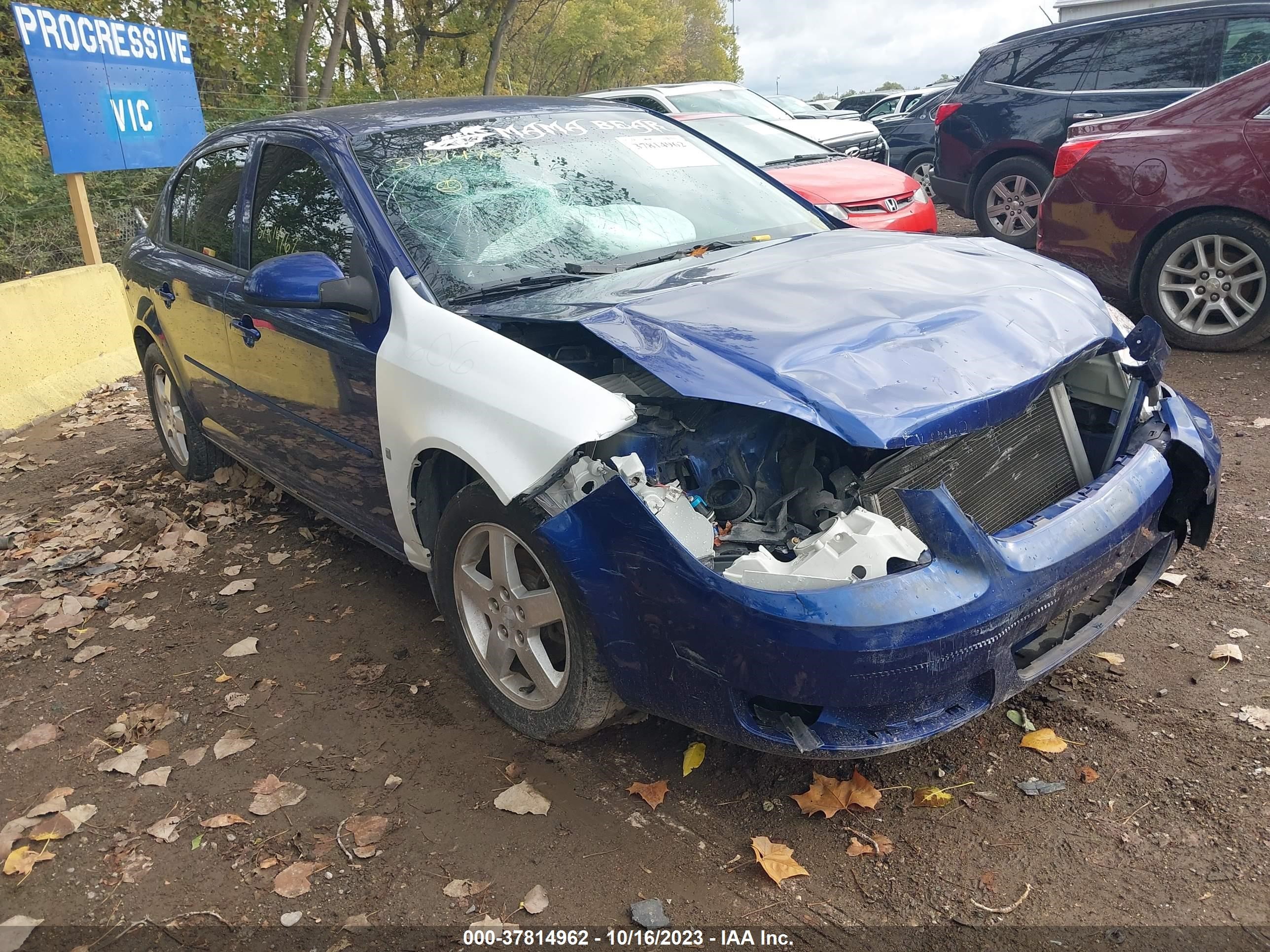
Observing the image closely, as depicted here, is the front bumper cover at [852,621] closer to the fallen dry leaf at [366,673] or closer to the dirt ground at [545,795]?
the dirt ground at [545,795]

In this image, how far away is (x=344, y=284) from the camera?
3.25 m

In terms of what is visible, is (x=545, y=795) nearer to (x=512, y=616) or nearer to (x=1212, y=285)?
(x=512, y=616)

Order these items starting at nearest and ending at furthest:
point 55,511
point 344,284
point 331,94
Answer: point 344,284 < point 55,511 < point 331,94

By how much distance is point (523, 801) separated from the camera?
2.86 metres

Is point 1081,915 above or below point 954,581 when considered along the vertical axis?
below

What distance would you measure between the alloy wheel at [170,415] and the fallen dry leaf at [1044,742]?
4.53m

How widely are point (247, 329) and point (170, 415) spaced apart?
6.48 feet

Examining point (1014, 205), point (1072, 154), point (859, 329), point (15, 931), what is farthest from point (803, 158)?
point (15, 931)

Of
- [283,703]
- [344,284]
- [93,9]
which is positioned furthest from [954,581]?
[93,9]

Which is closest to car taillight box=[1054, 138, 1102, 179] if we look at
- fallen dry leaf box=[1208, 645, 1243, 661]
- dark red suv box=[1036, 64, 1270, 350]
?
dark red suv box=[1036, 64, 1270, 350]

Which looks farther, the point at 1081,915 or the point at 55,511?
the point at 55,511

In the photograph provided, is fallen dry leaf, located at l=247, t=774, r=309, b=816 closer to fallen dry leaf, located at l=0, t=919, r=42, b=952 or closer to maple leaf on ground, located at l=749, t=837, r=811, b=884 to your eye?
fallen dry leaf, located at l=0, t=919, r=42, b=952

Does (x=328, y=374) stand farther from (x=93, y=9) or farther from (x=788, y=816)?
(x=93, y=9)

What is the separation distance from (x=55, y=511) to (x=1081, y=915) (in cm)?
548
